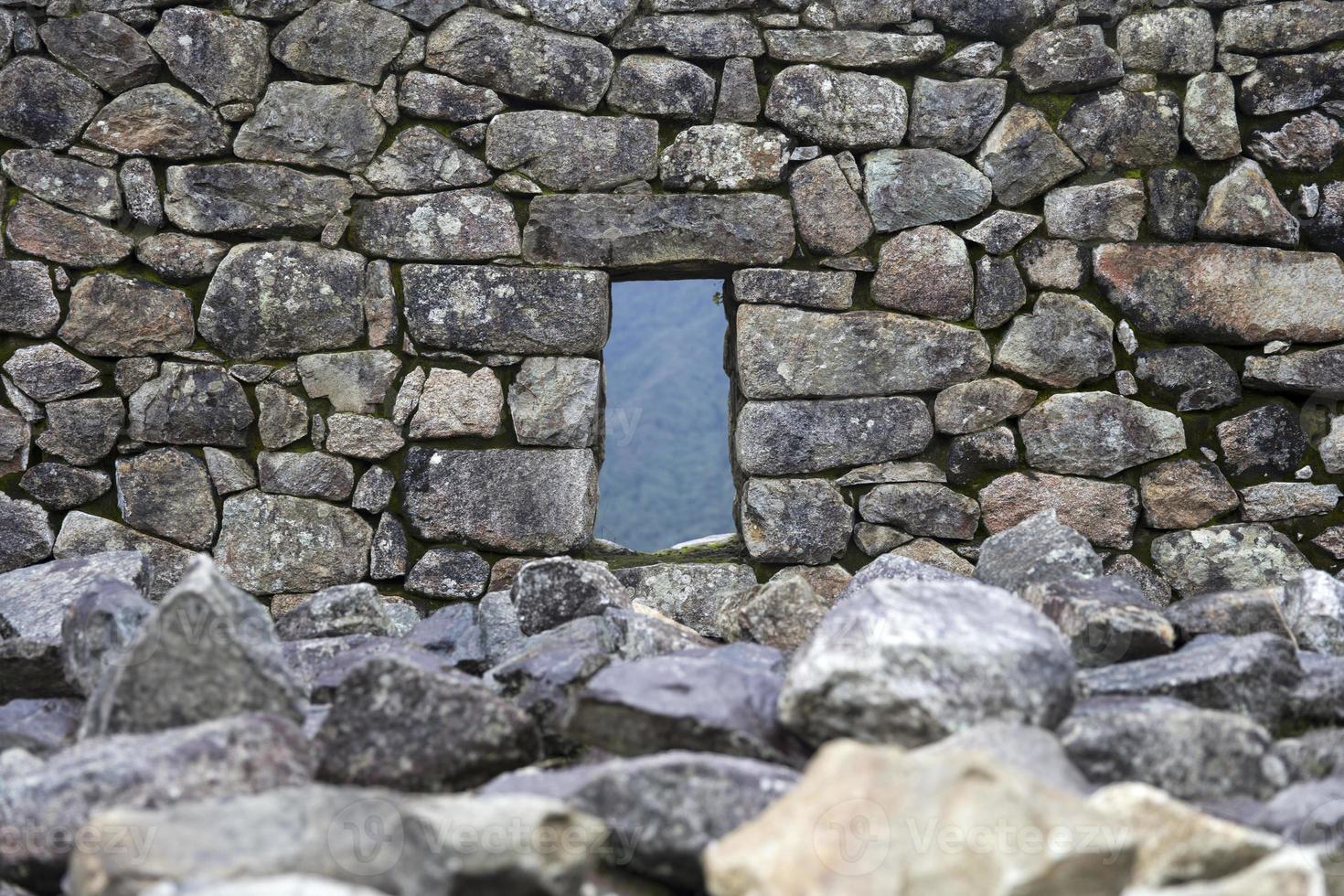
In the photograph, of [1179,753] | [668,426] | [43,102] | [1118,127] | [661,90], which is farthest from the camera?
[668,426]

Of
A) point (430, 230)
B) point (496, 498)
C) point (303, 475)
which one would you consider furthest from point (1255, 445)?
point (303, 475)

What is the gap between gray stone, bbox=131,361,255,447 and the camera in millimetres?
4055

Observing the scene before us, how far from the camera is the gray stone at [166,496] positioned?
4.05 m

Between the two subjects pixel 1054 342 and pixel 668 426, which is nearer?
pixel 1054 342

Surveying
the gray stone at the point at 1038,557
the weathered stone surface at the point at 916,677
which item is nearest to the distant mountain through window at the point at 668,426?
the gray stone at the point at 1038,557

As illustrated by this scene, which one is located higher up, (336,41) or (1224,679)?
(336,41)

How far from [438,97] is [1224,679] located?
3323 mm

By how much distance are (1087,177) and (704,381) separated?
29.2 metres

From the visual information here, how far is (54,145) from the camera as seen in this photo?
4047 mm

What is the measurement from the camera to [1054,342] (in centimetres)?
420

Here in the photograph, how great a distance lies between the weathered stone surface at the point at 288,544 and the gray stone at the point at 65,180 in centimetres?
118

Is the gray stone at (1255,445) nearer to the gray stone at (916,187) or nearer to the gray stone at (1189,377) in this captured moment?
the gray stone at (1189,377)

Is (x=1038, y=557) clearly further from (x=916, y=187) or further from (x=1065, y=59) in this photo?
(x=1065, y=59)

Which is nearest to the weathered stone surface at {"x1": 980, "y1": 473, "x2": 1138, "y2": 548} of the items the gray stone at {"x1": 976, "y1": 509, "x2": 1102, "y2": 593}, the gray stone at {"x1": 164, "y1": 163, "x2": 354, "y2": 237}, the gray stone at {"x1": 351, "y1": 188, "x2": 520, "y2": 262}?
the gray stone at {"x1": 976, "y1": 509, "x2": 1102, "y2": 593}
